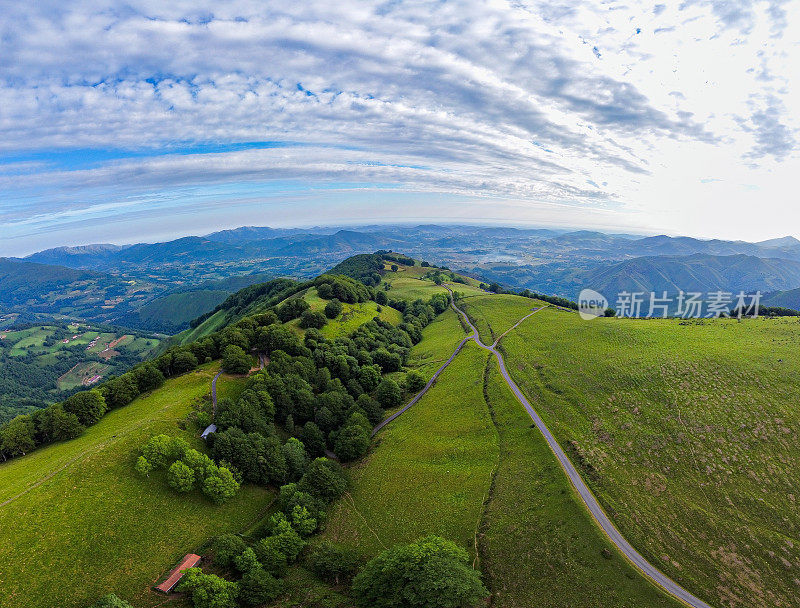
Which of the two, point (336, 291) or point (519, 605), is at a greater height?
point (336, 291)

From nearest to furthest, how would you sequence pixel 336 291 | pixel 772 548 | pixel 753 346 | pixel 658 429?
pixel 772 548, pixel 658 429, pixel 753 346, pixel 336 291

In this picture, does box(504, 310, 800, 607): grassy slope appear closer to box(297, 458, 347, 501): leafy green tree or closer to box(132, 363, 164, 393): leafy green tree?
box(297, 458, 347, 501): leafy green tree

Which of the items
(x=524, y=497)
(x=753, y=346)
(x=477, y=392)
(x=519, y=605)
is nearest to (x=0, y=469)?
(x=519, y=605)

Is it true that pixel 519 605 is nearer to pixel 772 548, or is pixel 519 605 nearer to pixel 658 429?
pixel 772 548

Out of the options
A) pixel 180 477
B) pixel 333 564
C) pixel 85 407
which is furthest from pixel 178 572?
pixel 85 407

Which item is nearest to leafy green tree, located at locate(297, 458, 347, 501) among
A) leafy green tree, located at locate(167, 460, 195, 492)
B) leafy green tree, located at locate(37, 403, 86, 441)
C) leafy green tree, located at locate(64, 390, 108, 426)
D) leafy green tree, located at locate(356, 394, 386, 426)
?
leafy green tree, located at locate(167, 460, 195, 492)

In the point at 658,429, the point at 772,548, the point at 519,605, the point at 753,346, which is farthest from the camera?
the point at 753,346

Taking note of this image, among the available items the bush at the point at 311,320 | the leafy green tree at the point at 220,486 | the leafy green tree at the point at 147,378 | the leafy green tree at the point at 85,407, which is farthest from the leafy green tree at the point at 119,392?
the bush at the point at 311,320

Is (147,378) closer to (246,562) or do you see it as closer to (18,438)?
(18,438)
